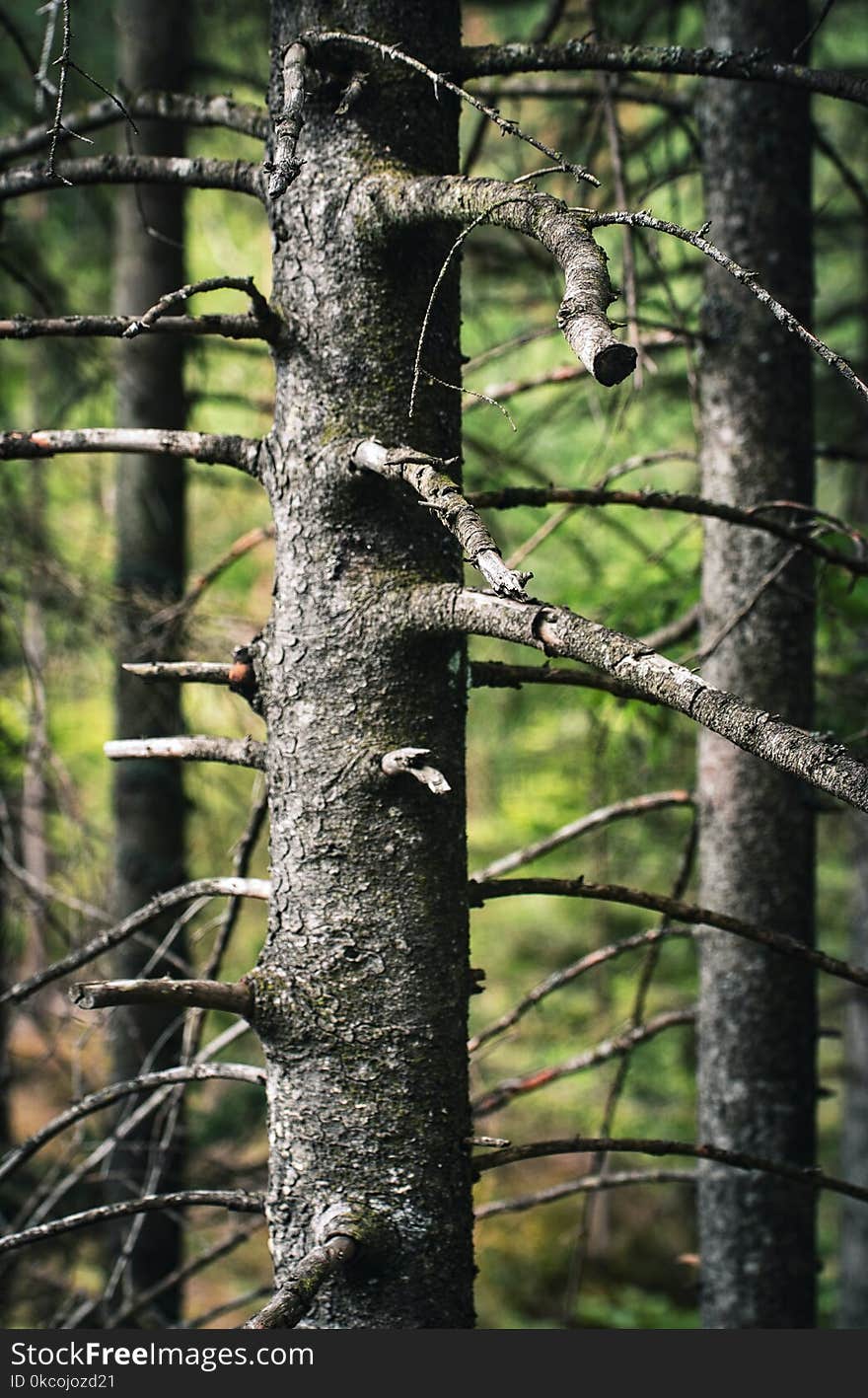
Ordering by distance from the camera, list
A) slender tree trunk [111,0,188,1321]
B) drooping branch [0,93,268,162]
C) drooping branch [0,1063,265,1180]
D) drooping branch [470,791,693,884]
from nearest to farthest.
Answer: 1. drooping branch [0,1063,265,1180]
2. drooping branch [0,93,268,162]
3. drooping branch [470,791,693,884]
4. slender tree trunk [111,0,188,1321]

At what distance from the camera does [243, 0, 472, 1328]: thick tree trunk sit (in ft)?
6.26

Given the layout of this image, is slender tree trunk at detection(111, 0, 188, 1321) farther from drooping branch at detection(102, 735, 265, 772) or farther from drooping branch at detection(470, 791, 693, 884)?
drooping branch at detection(102, 735, 265, 772)

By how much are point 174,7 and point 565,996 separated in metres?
8.14

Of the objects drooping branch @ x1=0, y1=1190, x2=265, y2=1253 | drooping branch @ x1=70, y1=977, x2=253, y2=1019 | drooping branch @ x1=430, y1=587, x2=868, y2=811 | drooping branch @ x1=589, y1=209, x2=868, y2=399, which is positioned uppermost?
drooping branch @ x1=589, y1=209, x2=868, y2=399

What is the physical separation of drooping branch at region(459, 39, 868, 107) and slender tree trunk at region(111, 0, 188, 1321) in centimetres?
302

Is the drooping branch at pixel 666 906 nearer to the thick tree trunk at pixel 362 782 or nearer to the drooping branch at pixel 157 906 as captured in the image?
the thick tree trunk at pixel 362 782

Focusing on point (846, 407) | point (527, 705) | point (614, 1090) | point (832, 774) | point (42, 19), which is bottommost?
point (614, 1090)

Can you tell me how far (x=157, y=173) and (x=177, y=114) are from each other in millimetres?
357

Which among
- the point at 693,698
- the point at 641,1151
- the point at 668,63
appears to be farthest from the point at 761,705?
the point at 693,698

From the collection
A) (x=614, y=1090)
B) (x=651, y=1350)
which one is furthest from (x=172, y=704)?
(x=651, y=1350)

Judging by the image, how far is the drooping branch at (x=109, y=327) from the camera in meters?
1.84

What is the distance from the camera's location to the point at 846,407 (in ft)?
22.1

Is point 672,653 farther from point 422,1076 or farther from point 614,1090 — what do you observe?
point 422,1076

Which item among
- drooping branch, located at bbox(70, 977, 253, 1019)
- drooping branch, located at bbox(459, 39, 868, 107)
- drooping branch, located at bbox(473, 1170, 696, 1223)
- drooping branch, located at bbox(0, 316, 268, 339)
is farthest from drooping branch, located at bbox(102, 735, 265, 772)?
drooping branch, located at bbox(473, 1170, 696, 1223)
